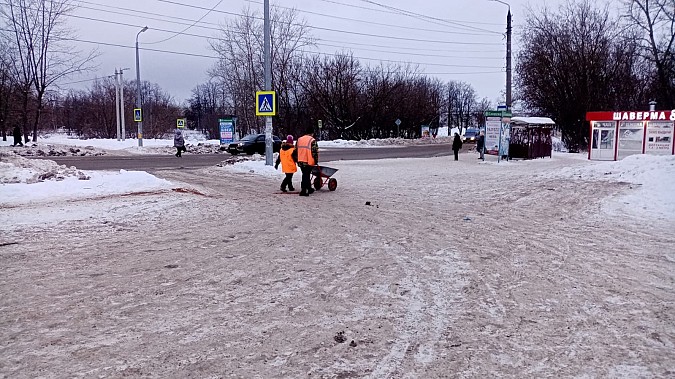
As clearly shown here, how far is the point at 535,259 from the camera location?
704 centimetres

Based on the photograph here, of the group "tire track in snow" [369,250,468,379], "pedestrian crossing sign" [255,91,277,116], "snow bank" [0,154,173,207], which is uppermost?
"pedestrian crossing sign" [255,91,277,116]

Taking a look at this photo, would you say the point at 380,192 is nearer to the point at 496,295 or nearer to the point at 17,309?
the point at 496,295

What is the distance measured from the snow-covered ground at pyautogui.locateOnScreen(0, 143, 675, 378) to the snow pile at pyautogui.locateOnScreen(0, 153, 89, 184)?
41.9 inches

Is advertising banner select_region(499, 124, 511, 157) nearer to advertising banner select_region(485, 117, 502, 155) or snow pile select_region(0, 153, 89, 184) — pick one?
advertising banner select_region(485, 117, 502, 155)

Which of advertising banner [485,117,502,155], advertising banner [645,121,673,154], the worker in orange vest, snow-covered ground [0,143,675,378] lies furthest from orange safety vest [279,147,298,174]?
advertising banner [645,121,673,154]

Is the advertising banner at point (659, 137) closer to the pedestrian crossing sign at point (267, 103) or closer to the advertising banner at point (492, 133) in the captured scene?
the advertising banner at point (492, 133)

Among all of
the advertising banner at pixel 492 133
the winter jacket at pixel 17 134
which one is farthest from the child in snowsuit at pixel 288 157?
the winter jacket at pixel 17 134

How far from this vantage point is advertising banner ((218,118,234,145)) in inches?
Result: 1458

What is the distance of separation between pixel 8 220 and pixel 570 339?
30.6ft

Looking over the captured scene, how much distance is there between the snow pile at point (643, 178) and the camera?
11281 millimetres

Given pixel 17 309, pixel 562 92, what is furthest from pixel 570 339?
pixel 562 92

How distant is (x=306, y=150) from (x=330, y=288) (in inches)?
316

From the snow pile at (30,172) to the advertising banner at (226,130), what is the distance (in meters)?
22.3

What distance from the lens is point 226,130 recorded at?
37344 millimetres
